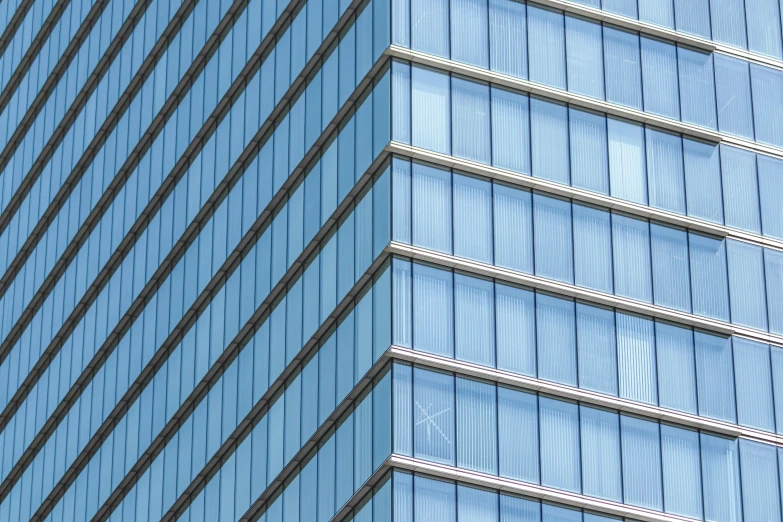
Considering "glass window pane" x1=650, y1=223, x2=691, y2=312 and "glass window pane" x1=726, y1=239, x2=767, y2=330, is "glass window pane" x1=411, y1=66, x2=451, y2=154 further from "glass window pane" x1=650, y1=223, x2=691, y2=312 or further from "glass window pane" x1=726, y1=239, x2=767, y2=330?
"glass window pane" x1=726, y1=239, x2=767, y2=330

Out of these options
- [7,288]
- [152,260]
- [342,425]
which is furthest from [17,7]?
[342,425]

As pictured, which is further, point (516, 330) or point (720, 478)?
point (720, 478)

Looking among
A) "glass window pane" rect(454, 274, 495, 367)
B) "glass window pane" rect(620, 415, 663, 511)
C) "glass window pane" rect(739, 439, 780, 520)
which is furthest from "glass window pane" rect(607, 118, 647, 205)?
"glass window pane" rect(739, 439, 780, 520)

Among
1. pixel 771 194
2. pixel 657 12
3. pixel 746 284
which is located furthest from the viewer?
pixel 657 12

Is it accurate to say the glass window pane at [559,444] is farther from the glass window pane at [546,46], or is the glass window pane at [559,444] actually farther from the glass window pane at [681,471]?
the glass window pane at [546,46]

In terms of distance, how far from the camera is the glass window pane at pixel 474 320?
56.5 metres

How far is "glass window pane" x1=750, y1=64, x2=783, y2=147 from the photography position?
6475cm

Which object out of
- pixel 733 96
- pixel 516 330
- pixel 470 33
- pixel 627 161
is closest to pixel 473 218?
pixel 516 330

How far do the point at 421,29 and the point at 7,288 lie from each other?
35016 mm

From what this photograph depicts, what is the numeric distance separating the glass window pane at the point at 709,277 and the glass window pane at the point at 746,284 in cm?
23

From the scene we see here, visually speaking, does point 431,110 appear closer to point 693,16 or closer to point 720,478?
point 693,16

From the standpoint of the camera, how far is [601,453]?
57.5 meters

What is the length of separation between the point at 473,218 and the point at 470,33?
18.0ft

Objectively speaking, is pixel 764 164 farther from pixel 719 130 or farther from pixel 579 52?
pixel 579 52
